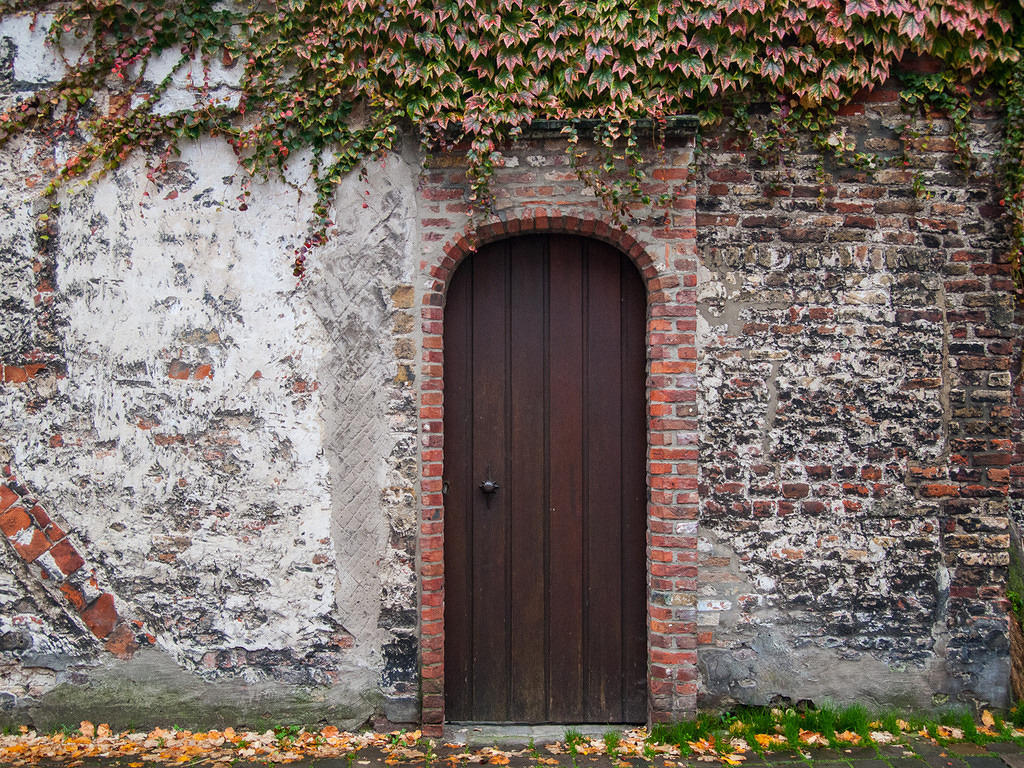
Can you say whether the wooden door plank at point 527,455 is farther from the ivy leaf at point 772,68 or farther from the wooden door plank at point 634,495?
the ivy leaf at point 772,68

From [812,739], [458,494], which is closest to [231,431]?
[458,494]

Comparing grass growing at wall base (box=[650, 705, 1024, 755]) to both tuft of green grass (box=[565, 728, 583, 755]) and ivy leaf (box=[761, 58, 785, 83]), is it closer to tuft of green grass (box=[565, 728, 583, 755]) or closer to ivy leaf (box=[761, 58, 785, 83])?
tuft of green grass (box=[565, 728, 583, 755])

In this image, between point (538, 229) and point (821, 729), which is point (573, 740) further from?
point (538, 229)

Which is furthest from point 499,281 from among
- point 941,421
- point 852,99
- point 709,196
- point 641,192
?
point 941,421

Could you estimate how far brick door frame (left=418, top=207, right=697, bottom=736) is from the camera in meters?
3.61

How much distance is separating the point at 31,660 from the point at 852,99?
16.7 feet

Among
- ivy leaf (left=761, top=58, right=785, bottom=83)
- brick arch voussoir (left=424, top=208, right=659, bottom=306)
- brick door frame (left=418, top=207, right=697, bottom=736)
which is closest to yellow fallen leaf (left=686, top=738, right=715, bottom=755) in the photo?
brick door frame (left=418, top=207, right=697, bottom=736)

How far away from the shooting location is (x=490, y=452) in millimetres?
3822

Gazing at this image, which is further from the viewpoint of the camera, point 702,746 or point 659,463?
A: point 659,463

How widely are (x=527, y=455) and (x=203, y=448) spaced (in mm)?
1664

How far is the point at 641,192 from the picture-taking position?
357 centimetres

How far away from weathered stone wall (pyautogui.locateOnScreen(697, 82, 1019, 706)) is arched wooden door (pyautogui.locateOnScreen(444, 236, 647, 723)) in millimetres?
425

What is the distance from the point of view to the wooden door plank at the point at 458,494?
3.82 meters

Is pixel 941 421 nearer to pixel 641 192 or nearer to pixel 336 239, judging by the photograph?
pixel 641 192
